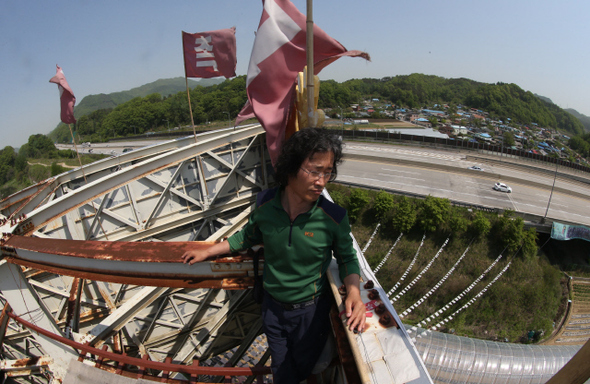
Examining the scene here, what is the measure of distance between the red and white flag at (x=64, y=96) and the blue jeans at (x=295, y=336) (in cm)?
875

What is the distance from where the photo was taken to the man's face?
2.46m

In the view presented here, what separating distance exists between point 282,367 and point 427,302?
72.2 feet

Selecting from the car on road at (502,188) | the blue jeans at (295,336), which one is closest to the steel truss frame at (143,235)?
the blue jeans at (295,336)

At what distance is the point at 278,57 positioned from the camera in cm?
525

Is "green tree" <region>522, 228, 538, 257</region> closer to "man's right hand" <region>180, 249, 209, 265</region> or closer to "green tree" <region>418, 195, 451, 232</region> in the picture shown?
"green tree" <region>418, 195, 451, 232</region>

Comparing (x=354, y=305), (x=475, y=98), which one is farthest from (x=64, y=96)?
(x=475, y=98)

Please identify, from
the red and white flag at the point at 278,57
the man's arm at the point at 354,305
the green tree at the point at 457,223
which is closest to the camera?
the man's arm at the point at 354,305

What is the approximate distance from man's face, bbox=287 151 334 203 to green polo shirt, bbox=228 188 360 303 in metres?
0.14

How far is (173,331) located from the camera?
6625 millimetres

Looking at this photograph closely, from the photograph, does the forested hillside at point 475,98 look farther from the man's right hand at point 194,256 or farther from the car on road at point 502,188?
the man's right hand at point 194,256

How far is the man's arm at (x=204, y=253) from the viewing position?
2777 mm

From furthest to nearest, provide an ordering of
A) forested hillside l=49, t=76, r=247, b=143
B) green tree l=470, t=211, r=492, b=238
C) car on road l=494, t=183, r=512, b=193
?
forested hillside l=49, t=76, r=247, b=143 → car on road l=494, t=183, r=512, b=193 → green tree l=470, t=211, r=492, b=238

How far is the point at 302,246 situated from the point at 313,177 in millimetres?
600

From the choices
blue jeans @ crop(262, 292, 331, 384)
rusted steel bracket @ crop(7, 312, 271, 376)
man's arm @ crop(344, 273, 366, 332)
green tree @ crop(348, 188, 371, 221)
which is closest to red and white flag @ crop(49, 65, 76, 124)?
rusted steel bracket @ crop(7, 312, 271, 376)
